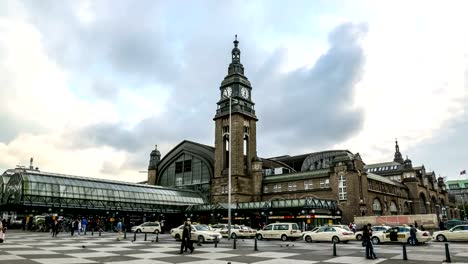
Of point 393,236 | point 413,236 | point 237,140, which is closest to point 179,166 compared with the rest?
point 237,140

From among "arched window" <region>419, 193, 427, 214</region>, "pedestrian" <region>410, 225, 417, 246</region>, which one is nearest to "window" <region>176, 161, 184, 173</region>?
"arched window" <region>419, 193, 427, 214</region>

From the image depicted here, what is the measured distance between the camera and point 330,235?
35094 millimetres

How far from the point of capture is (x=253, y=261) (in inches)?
756

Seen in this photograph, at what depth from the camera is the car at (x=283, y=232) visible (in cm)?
3844

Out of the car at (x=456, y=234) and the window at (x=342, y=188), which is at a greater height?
the window at (x=342, y=188)

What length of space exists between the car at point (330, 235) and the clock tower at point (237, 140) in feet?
126

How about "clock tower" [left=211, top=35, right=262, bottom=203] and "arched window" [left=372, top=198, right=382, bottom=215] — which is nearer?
"arched window" [left=372, top=198, right=382, bottom=215]

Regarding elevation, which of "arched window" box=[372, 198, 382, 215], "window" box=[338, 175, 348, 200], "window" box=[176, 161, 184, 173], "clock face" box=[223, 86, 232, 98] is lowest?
"arched window" box=[372, 198, 382, 215]

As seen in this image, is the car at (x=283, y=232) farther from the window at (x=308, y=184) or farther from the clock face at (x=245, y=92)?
the clock face at (x=245, y=92)

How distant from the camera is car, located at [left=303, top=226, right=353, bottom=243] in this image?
3450cm

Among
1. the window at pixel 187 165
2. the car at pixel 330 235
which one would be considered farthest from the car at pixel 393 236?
the window at pixel 187 165

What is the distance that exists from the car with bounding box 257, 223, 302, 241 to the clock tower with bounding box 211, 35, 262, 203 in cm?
3364

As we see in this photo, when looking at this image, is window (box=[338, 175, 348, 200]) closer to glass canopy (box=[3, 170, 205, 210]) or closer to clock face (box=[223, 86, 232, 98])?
clock face (box=[223, 86, 232, 98])

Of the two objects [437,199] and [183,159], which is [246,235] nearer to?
[183,159]
